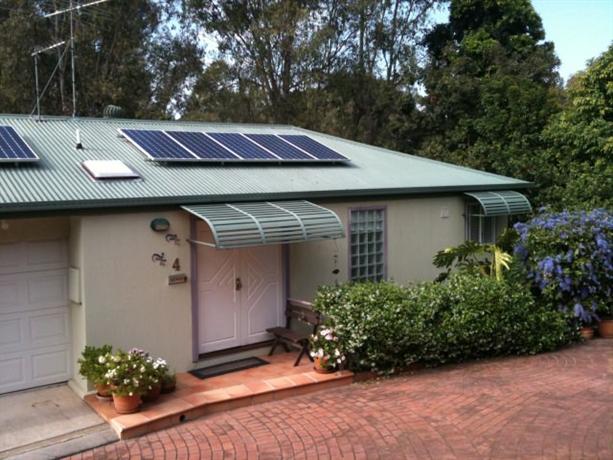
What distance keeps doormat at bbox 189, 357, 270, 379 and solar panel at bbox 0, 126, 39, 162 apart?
3787mm

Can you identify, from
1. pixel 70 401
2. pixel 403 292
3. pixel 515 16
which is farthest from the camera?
pixel 515 16

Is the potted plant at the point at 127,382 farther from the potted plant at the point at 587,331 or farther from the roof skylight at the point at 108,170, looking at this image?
the potted plant at the point at 587,331

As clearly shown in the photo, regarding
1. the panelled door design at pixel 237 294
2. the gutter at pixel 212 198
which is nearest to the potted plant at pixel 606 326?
the gutter at pixel 212 198

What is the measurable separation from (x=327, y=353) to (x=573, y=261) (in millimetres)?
4706

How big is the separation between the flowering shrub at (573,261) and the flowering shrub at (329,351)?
13.1 feet

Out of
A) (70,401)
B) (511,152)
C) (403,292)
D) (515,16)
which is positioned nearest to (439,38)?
(515,16)

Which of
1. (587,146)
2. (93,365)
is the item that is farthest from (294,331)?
(587,146)

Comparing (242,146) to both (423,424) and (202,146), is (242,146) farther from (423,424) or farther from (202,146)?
(423,424)

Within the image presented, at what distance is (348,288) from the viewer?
28.6ft

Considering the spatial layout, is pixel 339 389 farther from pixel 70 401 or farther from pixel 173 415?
pixel 70 401

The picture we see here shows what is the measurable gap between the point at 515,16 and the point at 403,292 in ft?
70.4

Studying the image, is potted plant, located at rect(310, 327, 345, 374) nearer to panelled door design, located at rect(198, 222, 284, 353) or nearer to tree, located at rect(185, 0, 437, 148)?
panelled door design, located at rect(198, 222, 284, 353)

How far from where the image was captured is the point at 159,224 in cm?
812

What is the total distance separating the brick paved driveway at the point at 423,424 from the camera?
19.3 feet
